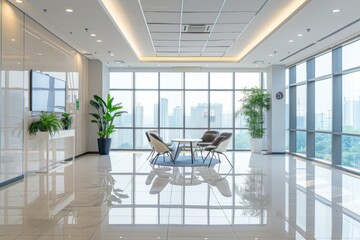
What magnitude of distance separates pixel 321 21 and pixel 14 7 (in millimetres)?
6392

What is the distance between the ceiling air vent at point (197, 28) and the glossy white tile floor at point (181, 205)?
→ 364 cm

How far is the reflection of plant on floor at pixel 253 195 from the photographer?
4.72 metres

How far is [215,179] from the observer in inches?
284

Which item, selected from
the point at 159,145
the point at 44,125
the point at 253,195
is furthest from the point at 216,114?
the point at 253,195

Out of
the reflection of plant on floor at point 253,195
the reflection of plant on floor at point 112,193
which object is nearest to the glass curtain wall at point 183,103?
the reflection of plant on floor at point 253,195

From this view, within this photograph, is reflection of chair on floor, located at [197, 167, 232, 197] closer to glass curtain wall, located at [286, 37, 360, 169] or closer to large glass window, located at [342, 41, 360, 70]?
glass curtain wall, located at [286, 37, 360, 169]

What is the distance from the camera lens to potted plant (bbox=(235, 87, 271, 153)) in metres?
13.0

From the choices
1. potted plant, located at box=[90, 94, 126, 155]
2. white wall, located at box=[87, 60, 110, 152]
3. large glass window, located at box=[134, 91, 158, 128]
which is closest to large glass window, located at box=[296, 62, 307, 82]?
large glass window, located at box=[134, 91, 158, 128]

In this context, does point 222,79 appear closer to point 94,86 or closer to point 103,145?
point 94,86

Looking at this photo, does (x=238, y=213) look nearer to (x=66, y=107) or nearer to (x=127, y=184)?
(x=127, y=184)

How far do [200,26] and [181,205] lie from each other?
5007mm

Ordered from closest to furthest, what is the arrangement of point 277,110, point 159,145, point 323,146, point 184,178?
point 184,178 → point 159,145 → point 323,146 → point 277,110

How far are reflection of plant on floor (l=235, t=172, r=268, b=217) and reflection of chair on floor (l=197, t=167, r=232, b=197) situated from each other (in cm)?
22

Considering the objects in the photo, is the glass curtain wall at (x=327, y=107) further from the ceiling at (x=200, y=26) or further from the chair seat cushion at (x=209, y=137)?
the chair seat cushion at (x=209, y=137)
